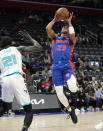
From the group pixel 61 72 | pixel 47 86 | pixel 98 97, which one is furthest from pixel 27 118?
pixel 98 97

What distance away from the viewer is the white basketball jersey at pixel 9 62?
5.33 metres

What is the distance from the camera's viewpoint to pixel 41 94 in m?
12.6

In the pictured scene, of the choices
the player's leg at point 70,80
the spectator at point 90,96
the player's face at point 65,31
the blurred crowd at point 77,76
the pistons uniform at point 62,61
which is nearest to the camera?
the player's leg at point 70,80

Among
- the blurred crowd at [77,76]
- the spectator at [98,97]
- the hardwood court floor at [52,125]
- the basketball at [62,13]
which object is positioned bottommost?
the spectator at [98,97]

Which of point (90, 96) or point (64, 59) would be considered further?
point (90, 96)

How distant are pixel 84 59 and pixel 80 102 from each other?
5.94 metres

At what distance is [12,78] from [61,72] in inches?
72.5

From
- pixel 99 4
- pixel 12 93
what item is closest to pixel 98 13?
pixel 99 4

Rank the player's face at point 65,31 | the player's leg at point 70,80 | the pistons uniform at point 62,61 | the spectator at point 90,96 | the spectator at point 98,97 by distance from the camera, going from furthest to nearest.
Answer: the spectator at point 98,97 < the spectator at point 90,96 < the player's face at point 65,31 < the pistons uniform at point 62,61 < the player's leg at point 70,80

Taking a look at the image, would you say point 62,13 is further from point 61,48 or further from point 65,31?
point 61,48

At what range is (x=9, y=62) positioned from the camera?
17.5ft

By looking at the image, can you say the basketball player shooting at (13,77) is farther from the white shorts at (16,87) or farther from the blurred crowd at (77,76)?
the blurred crowd at (77,76)

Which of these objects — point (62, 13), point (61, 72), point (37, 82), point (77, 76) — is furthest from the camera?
point (77, 76)

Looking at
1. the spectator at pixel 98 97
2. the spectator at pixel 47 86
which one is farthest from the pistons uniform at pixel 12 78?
the spectator at pixel 98 97
